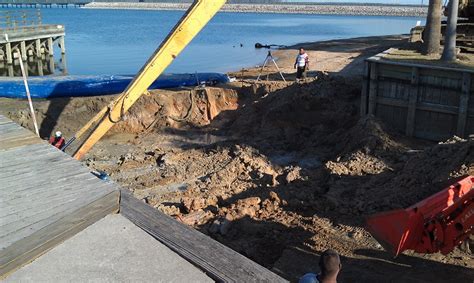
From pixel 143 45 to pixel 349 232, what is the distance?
43618 mm

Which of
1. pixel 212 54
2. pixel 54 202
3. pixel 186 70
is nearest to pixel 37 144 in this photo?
pixel 54 202

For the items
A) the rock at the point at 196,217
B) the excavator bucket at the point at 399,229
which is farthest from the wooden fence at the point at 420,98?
the excavator bucket at the point at 399,229

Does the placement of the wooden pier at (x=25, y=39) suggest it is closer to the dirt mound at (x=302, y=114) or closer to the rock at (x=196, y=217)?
the dirt mound at (x=302, y=114)

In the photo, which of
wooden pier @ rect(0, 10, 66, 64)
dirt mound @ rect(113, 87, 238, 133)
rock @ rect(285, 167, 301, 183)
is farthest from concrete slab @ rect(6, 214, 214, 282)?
wooden pier @ rect(0, 10, 66, 64)

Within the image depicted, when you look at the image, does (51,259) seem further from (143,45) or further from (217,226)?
(143,45)

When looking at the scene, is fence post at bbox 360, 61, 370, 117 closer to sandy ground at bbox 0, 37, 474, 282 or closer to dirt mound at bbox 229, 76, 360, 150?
sandy ground at bbox 0, 37, 474, 282

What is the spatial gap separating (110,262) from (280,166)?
999 cm

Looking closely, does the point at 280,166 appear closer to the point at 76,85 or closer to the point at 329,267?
the point at 76,85

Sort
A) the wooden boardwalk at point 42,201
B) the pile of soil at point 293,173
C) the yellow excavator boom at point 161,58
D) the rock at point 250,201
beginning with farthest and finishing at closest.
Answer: the yellow excavator boom at point 161,58 < the rock at point 250,201 < the pile of soil at point 293,173 < the wooden boardwalk at point 42,201

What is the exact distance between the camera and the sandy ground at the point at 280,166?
823cm

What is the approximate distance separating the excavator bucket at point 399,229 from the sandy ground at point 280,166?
98 centimetres

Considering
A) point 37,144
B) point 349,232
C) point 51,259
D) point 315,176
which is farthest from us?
point 315,176

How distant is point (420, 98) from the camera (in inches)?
482

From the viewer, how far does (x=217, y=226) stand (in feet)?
30.1
